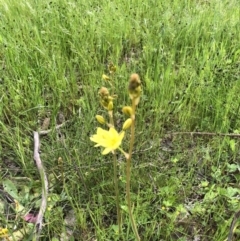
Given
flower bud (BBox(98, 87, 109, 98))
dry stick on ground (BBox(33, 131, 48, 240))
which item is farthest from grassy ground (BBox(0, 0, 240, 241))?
flower bud (BBox(98, 87, 109, 98))

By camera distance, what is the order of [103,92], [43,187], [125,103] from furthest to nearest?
1. [125,103]
2. [43,187]
3. [103,92]

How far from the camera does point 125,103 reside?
2008 mm

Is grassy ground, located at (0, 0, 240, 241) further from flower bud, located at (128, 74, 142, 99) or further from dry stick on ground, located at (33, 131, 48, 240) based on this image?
flower bud, located at (128, 74, 142, 99)

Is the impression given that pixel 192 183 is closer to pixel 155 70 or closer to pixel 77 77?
pixel 155 70

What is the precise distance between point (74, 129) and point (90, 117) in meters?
0.10

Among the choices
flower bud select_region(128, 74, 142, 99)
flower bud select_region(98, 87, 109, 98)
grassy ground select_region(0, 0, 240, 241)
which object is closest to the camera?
flower bud select_region(128, 74, 142, 99)

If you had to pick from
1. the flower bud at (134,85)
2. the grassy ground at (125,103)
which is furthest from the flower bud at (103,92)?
the grassy ground at (125,103)

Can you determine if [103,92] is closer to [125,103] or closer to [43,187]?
[43,187]

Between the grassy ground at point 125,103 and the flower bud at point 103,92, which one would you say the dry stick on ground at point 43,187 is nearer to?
the grassy ground at point 125,103

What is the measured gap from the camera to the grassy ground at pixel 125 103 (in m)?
1.52

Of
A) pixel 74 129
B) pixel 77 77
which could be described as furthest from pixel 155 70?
pixel 74 129

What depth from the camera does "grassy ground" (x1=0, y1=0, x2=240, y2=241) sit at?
1516mm

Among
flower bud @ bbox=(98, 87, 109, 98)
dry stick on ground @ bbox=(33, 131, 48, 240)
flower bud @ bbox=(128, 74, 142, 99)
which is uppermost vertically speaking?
flower bud @ bbox=(128, 74, 142, 99)

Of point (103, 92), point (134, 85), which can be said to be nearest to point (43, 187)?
point (103, 92)
